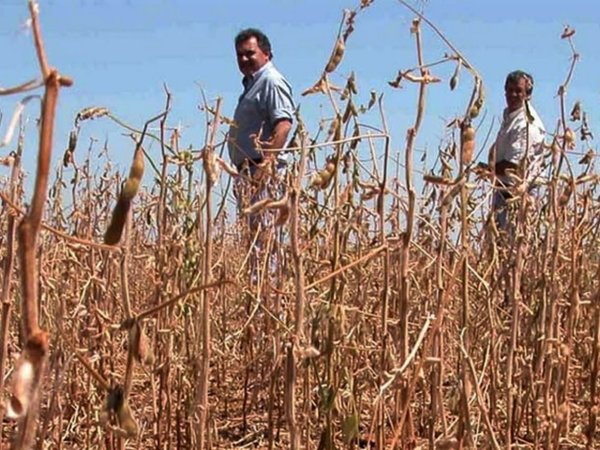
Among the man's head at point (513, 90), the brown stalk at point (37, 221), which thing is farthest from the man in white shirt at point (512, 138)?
the brown stalk at point (37, 221)

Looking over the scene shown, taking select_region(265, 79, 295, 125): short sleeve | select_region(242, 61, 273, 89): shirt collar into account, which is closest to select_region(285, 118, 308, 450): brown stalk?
select_region(265, 79, 295, 125): short sleeve

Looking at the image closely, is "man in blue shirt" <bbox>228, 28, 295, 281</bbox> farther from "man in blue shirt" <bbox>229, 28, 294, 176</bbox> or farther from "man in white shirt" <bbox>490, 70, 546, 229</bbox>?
"man in white shirt" <bbox>490, 70, 546, 229</bbox>

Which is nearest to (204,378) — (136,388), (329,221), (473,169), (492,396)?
(473,169)

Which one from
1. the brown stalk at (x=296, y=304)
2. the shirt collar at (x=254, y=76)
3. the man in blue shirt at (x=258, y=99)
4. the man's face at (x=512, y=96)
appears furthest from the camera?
the man's face at (x=512, y=96)

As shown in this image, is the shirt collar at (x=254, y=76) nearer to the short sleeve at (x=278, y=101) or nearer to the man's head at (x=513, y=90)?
the short sleeve at (x=278, y=101)

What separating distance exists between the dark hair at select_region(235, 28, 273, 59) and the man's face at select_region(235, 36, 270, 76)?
0.01m

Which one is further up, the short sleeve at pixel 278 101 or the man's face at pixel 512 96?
the man's face at pixel 512 96

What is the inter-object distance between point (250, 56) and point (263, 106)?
25cm

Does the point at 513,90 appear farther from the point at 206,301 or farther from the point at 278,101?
the point at 206,301

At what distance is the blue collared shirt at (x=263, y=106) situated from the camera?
2780 millimetres

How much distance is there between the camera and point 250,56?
2.99 metres

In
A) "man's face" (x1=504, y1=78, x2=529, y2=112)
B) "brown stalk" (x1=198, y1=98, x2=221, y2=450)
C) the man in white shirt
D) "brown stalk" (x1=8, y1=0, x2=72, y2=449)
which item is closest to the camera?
"brown stalk" (x1=8, y1=0, x2=72, y2=449)

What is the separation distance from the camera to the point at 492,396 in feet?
5.61

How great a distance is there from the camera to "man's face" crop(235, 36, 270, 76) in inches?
118
